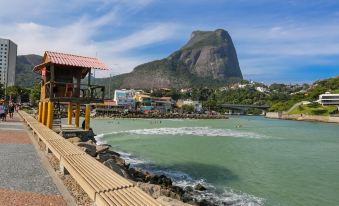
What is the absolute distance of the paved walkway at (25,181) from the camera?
7.39 metres

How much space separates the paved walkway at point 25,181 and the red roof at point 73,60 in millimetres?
6926

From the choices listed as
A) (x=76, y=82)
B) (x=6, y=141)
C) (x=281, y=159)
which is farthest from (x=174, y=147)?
(x=6, y=141)

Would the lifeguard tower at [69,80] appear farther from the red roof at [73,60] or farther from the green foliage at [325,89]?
the green foliage at [325,89]

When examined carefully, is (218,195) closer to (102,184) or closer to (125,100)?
(102,184)

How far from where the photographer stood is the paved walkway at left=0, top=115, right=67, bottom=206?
24.3 feet

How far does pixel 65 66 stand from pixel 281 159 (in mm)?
17982

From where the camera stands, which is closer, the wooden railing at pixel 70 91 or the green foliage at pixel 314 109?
the wooden railing at pixel 70 91

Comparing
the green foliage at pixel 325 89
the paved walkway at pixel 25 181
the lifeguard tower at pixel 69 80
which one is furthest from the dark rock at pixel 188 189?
the green foliage at pixel 325 89

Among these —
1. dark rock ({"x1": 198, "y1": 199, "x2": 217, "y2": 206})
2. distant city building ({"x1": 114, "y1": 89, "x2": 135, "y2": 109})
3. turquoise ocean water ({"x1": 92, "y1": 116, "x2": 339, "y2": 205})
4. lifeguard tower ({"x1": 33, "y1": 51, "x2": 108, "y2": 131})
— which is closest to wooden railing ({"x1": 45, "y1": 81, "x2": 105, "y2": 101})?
lifeguard tower ({"x1": 33, "y1": 51, "x2": 108, "y2": 131})

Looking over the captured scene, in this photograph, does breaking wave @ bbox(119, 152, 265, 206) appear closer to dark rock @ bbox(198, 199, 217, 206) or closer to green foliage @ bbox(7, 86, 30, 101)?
dark rock @ bbox(198, 199, 217, 206)

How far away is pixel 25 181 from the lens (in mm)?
8938

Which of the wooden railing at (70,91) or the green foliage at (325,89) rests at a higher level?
the green foliage at (325,89)

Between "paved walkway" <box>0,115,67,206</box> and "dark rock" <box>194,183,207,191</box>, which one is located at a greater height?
"paved walkway" <box>0,115,67,206</box>

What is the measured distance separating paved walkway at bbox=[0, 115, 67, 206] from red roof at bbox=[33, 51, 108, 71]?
A: 6.93 m
